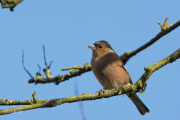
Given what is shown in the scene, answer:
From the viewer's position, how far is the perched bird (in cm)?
608

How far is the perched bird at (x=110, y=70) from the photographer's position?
19.9 feet

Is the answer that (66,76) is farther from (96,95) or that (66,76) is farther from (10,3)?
(10,3)

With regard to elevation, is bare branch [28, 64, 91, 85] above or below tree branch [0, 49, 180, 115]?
above

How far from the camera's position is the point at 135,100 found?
22.9ft

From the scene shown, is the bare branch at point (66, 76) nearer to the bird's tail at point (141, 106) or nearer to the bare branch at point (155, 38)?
the bare branch at point (155, 38)

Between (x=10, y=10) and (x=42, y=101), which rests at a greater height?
(x=10, y=10)

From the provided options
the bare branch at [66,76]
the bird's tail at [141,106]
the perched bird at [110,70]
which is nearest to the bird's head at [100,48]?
the perched bird at [110,70]

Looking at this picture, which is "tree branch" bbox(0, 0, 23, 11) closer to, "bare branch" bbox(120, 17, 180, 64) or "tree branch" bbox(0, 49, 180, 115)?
"tree branch" bbox(0, 49, 180, 115)

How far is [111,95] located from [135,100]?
2.84 meters

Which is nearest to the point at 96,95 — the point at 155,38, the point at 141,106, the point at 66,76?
the point at 155,38

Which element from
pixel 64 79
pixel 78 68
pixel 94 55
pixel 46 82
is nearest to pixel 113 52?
pixel 94 55

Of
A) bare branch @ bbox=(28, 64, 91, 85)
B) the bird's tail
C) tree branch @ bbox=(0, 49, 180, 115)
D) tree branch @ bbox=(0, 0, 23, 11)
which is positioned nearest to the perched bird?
the bird's tail

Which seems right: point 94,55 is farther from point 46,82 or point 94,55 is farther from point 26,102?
point 26,102

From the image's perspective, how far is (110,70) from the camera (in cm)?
610
